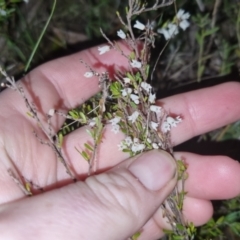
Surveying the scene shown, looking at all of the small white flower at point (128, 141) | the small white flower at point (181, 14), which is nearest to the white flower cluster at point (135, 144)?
the small white flower at point (128, 141)

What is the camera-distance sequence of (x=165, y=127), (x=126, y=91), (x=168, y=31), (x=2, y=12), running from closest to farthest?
(x=126, y=91) < (x=165, y=127) < (x=2, y=12) < (x=168, y=31)

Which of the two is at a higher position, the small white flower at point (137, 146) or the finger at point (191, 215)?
the small white flower at point (137, 146)

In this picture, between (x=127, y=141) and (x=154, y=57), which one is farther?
(x=154, y=57)

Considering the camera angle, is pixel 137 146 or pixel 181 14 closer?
pixel 137 146

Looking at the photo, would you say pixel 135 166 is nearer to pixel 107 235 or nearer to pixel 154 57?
pixel 107 235

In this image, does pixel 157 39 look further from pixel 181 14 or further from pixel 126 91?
pixel 126 91

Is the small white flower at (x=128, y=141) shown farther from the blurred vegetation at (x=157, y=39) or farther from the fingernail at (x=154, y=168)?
the blurred vegetation at (x=157, y=39)

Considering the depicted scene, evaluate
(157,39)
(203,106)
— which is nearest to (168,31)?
(157,39)

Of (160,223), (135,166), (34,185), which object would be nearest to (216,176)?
(160,223)
